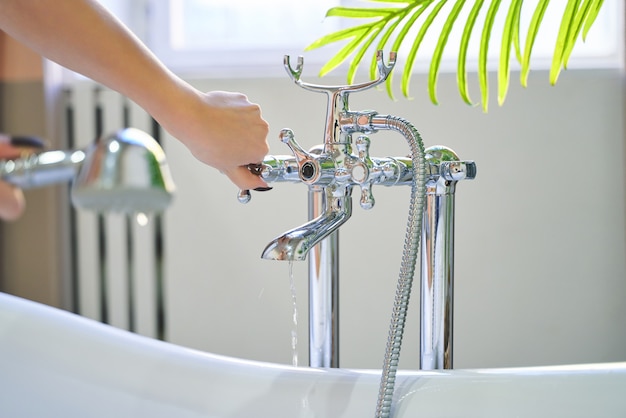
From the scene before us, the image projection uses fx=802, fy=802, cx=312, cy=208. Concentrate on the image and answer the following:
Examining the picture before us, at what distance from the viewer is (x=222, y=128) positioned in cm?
69

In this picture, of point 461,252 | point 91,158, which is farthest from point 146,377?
point 461,252

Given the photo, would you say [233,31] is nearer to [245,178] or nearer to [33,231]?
[33,231]

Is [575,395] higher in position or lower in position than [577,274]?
higher

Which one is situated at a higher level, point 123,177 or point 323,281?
point 123,177

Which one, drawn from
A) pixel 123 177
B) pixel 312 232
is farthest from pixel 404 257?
pixel 123 177

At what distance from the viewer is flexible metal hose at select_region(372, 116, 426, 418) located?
2.13 ft

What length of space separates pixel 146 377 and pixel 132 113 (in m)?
1.38

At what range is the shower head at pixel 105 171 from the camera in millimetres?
755

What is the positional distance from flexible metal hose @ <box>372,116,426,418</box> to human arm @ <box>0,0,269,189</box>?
116 mm

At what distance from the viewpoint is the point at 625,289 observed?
198 centimetres

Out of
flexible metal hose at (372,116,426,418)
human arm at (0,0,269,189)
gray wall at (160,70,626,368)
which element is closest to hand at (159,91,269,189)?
human arm at (0,0,269,189)

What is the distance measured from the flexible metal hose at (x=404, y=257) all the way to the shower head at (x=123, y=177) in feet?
0.86

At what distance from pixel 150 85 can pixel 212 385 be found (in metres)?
0.36

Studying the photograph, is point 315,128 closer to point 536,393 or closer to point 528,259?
point 528,259
